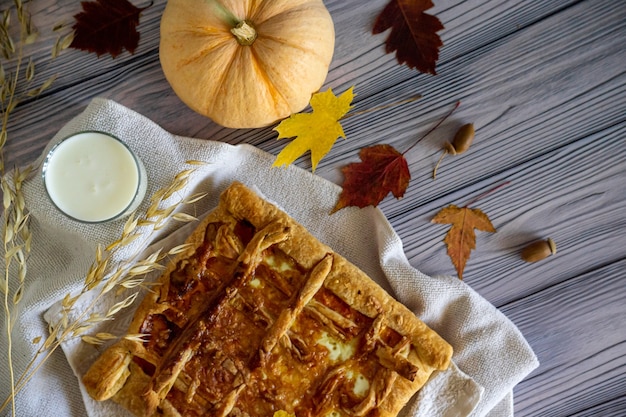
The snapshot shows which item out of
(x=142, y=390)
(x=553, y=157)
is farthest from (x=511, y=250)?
(x=142, y=390)

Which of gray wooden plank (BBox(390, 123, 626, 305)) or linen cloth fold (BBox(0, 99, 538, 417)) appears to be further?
gray wooden plank (BBox(390, 123, 626, 305))

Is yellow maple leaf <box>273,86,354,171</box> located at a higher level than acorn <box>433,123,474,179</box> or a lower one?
higher

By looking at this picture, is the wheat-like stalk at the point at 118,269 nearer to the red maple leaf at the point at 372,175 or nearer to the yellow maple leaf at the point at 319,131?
the yellow maple leaf at the point at 319,131

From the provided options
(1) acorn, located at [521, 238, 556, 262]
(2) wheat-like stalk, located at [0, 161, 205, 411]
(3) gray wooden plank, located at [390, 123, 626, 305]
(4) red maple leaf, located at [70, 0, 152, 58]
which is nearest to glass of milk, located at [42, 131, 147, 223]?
(2) wheat-like stalk, located at [0, 161, 205, 411]

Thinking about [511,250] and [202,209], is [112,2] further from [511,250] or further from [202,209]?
[511,250]

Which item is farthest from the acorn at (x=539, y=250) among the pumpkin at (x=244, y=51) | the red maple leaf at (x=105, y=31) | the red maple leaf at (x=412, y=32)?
the red maple leaf at (x=105, y=31)

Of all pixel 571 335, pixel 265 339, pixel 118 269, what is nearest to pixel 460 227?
pixel 571 335

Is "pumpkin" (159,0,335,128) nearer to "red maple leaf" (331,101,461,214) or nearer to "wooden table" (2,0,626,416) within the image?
"wooden table" (2,0,626,416)
